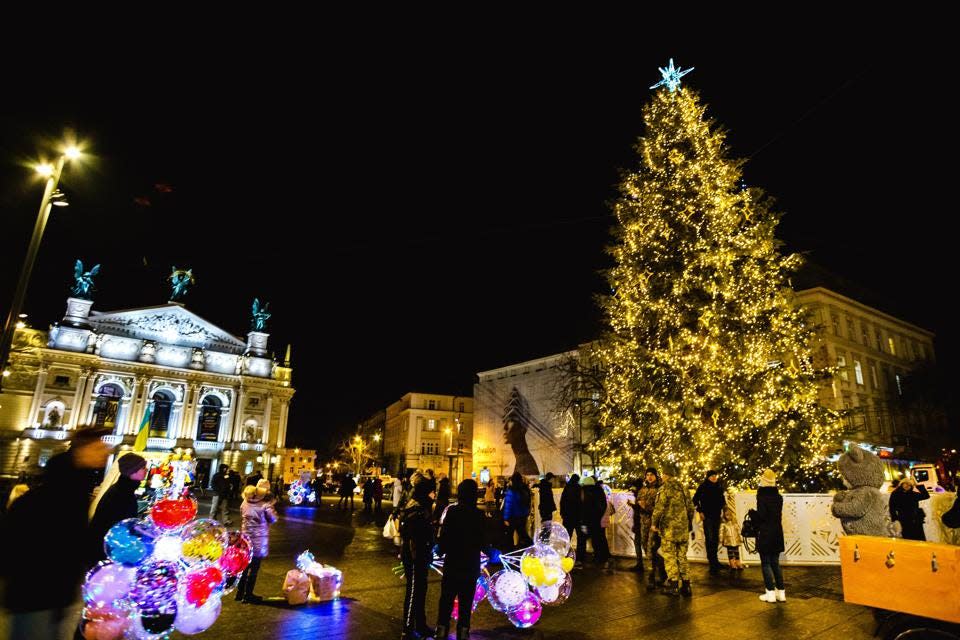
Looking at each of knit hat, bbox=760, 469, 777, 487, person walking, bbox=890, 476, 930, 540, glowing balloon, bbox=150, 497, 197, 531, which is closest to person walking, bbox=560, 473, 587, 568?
knit hat, bbox=760, 469, 777, 487

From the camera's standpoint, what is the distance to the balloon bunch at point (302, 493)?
3597 centimetres

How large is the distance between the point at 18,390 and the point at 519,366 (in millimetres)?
55818

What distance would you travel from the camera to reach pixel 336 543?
1524 centimetres

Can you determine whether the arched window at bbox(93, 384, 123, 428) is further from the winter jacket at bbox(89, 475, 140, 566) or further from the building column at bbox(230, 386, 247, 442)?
the winter jacket at bbox(89, 475, 140, 566)

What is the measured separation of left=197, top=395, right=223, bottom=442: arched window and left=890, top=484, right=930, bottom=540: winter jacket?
238 feet

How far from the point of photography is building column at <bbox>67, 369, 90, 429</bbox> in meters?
59.0

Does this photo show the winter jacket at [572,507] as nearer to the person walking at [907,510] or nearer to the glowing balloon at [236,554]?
the person walking at [907,510]

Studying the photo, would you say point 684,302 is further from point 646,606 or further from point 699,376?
point 646,606

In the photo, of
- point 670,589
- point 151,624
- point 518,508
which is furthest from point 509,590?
point 518,508

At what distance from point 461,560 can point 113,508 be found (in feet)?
11.0

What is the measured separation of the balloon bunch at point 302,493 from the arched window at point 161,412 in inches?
1486

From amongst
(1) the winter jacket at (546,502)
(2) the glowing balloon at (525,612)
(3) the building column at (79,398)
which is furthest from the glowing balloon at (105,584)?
(3) the building column at (79,398)

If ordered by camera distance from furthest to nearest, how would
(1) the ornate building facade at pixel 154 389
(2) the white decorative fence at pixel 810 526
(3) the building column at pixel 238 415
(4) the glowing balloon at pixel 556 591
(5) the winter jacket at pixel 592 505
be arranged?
(3) the building column at pixel 238 415 → (1) the ornate building facade at pixel 154 389 → (5) the winter jacket at pixel 592 505 → (2) the white decorative fence at pixel 810 526 → (4) the glowing balloon at pixel 556 591

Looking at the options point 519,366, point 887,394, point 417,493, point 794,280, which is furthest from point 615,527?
point 519,366
